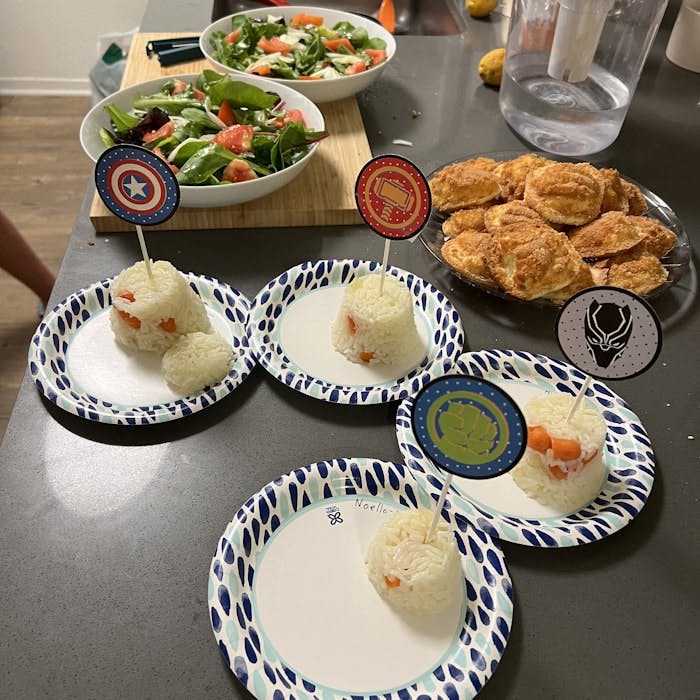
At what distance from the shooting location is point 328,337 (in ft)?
3.62

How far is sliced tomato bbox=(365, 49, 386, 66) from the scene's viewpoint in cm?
172

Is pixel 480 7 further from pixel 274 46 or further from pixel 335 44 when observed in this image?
pixel 274 46

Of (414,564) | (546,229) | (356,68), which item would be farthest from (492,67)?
(414,564)

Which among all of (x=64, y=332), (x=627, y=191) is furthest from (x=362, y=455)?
(x=627, y=191)

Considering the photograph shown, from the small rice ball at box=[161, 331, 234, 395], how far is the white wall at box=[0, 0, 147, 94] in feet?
9.06

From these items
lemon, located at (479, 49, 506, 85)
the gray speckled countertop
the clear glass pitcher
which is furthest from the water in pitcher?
the gray speckled countertop

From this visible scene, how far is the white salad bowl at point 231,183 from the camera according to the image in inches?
48.5

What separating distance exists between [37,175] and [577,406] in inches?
110

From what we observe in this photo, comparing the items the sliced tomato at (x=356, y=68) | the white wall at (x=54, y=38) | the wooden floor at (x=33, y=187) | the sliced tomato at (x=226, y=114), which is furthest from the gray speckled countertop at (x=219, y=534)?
the white wall at (x=54, y=38)

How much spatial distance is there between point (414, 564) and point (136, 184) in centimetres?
65

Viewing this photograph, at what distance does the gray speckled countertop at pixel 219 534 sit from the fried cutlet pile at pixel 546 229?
0.23ft

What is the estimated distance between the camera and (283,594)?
79cm

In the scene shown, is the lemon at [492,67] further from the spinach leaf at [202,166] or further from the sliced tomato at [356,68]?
the spinach leaf at [202,166]

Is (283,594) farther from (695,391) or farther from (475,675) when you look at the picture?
(695,391)
